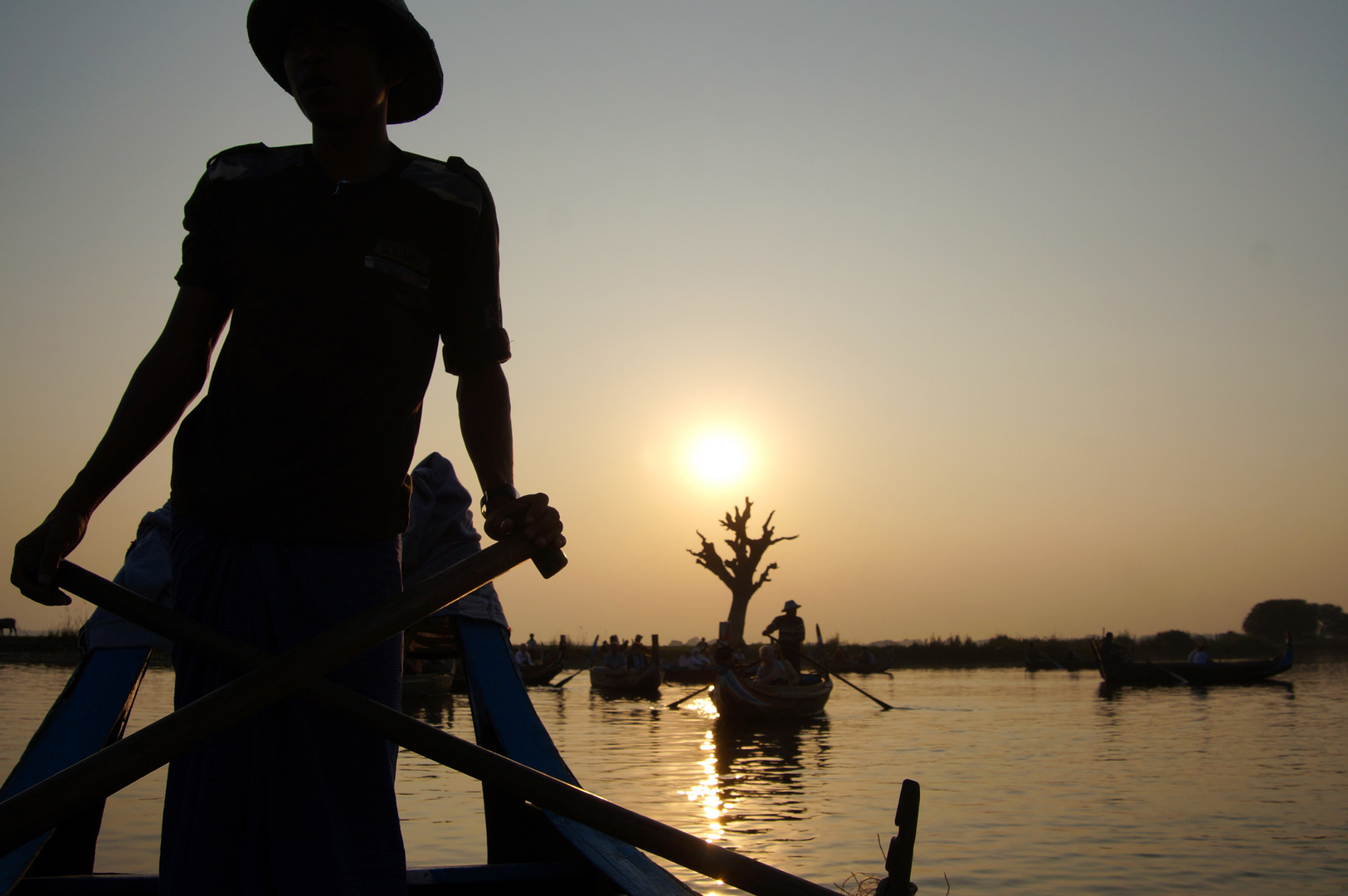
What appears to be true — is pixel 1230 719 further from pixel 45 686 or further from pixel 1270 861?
pixel 45 686

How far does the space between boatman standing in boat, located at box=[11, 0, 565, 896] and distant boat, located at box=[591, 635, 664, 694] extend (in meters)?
24.5

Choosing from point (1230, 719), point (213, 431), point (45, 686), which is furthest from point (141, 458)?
point (45, 686)

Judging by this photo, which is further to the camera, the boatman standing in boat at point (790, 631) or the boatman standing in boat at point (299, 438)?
the boatman standing in boat at point (790, 631)

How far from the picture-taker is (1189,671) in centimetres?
2639

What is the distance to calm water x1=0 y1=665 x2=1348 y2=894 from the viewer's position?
5.61 meters

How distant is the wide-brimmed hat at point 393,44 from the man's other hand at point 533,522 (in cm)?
74

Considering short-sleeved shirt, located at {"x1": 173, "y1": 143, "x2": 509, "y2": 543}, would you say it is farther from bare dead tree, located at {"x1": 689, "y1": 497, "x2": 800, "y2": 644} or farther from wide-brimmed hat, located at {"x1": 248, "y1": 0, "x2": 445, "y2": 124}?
bare dead tree, located at {"x1": 689, "y1": 497, "x2": 800, "y2": 644}

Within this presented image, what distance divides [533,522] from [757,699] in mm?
15077

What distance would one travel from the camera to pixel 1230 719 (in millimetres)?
16109

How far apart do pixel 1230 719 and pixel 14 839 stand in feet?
61.6

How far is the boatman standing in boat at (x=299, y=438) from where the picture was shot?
119 centimetres

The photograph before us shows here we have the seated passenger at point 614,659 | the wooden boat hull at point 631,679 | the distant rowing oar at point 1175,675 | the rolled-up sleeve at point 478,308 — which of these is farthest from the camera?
the seated passenger at point 614,659

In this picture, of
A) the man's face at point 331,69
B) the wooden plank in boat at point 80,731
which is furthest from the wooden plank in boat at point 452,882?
the man's face at point 331,69

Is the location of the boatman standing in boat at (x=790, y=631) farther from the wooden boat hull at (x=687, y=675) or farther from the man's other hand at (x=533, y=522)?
the man's other hand at (x=533, y=522)
